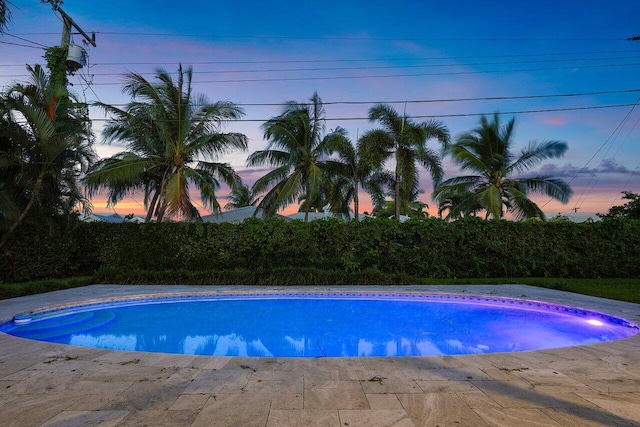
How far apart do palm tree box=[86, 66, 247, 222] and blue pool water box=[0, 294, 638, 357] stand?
19.6 feet

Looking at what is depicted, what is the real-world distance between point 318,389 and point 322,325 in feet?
14.3

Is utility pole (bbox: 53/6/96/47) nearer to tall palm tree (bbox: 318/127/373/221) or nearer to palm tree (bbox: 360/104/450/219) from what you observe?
tall palm tree (bbox: 318/127/373/221)

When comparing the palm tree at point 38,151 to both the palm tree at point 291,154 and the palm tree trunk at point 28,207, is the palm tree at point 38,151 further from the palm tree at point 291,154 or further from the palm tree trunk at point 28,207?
the palm tree at point 291,154

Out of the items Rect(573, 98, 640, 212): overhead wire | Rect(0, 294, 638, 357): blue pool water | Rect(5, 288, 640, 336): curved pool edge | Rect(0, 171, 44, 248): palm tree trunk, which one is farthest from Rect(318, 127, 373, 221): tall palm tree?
Rect(0, 171, 44, 248): palm tree trunk

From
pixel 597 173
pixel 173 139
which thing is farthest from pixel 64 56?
pixel 597 173

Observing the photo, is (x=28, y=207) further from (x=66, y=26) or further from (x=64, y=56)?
(x=66, y=26)

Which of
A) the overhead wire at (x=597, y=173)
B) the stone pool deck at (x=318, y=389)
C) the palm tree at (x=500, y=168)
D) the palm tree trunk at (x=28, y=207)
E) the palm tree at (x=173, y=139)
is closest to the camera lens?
the stone pool deck at (x=318, y=389)

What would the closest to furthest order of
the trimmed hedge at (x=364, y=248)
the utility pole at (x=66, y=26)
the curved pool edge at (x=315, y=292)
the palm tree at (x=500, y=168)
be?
the curved pool edge at (x=315, y=292) → the trimmed hedge at (x=364, y=248) → the utility pole at (x=66, y=26) → the palm tree at (x=500, y=168)

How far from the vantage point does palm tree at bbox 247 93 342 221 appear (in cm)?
1614

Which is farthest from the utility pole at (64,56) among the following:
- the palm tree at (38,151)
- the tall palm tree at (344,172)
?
the tall palm tree at (344,172)

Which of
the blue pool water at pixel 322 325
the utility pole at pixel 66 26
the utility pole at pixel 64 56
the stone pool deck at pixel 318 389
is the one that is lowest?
the blue pool water at pixel 322 325

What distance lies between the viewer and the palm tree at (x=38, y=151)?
31.0 feet

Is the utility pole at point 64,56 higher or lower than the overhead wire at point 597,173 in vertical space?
higher

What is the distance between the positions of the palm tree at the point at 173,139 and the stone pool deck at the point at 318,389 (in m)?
9.88
